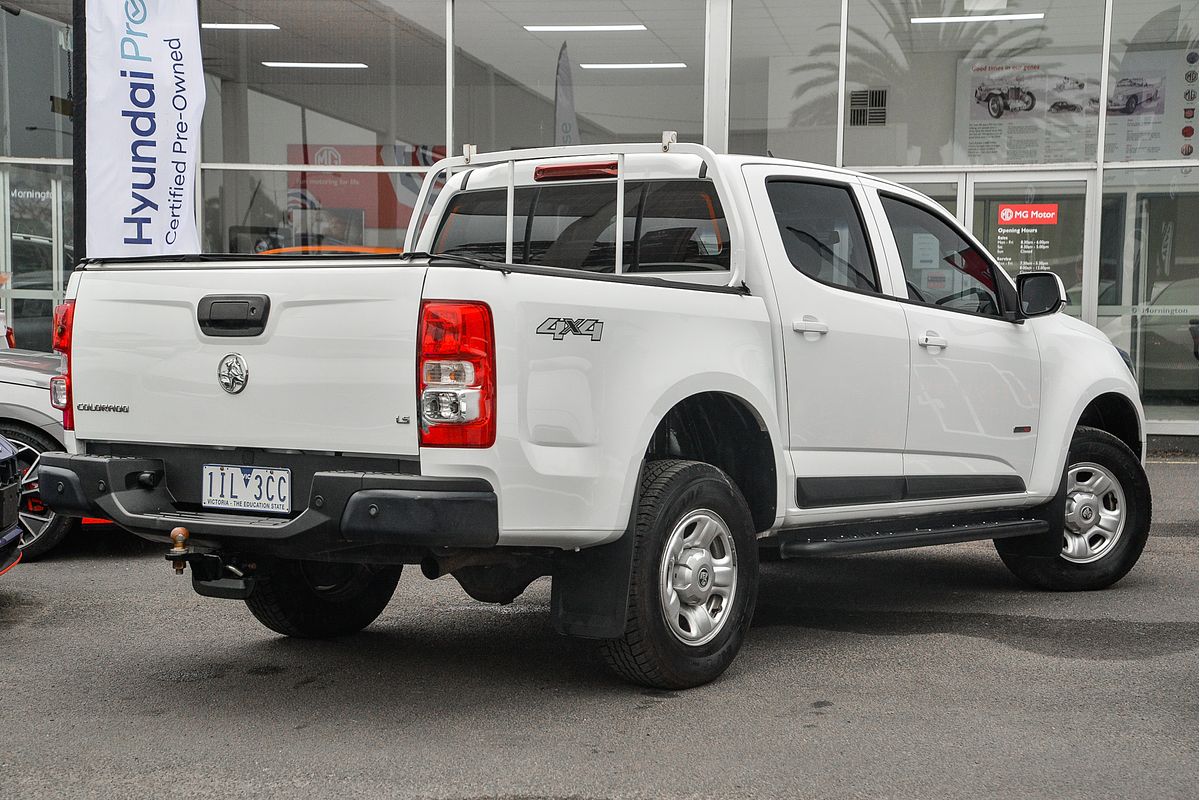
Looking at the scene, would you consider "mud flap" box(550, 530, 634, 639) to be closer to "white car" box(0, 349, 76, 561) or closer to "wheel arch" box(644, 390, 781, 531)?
"wheel arch" box(644, 390, 781, 531)

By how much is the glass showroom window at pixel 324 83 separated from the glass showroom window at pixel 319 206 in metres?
0.20

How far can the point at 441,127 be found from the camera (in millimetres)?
14906

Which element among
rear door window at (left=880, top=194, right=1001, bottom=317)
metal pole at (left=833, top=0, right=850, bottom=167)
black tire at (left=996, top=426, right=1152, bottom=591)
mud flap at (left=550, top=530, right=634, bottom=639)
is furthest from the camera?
metal pole at (left=833, top=0, right=850, bottom=167)

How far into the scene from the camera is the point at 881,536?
19.0 ft

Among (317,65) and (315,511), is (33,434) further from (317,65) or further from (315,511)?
(317,65)

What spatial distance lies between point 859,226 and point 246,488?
2.95m

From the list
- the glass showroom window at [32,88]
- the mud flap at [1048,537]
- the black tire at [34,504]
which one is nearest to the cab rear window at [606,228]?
the mud flap at [1048,537]

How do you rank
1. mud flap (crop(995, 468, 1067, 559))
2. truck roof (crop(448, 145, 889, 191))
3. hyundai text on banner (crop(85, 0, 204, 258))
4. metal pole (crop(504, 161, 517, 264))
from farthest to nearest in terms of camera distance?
hyundai text on banner (crop(85, 0, 204, 258)) → mud flap (crop(995, 468, 1067, 559)) → metal pole (crop(504, 161, 517, 264)) → truck roof (crop(448, 145, 889, 191))

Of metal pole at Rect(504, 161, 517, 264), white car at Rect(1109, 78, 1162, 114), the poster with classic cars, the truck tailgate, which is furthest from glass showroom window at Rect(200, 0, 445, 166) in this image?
the truck tailgate

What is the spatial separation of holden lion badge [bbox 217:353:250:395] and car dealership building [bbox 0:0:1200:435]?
33.9 ft

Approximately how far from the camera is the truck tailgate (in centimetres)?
414

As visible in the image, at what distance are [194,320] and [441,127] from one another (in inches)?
425

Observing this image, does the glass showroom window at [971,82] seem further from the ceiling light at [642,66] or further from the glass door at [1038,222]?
the ceiling light at [642,66]

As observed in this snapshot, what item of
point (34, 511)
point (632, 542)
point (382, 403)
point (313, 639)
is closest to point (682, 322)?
point (632, 542)
